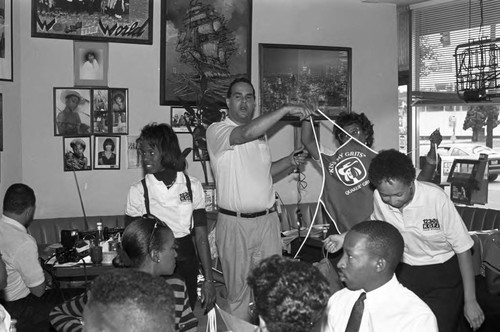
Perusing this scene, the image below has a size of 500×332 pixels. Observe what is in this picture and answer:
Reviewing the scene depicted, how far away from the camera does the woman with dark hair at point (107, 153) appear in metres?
6.43

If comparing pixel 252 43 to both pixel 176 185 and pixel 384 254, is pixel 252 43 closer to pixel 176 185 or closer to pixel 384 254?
pixel 176 185

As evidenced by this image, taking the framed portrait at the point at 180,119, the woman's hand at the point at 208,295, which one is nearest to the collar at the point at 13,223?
the woman's hand at the point at 208,295

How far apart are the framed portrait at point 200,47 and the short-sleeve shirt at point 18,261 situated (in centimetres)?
274

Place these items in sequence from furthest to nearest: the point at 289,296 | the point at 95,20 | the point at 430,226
Answer: the point at 95,20 → the point at 430,226 → the point at 289,296

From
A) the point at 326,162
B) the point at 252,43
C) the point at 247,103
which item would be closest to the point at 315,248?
the point at 326,162

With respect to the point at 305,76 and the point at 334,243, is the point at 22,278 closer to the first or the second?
the point at 334,243

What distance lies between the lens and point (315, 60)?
727 centimetres

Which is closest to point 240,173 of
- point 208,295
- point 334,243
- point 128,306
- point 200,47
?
point 208,295

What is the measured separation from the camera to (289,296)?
6.33 feet

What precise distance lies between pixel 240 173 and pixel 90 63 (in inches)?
101

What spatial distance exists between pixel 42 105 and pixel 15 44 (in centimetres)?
59

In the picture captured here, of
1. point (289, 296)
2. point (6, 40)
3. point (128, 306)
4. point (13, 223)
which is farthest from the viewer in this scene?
point (6, 40)

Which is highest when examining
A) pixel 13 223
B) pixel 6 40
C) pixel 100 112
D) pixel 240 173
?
pixel 6 40

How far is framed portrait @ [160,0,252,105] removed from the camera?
6.63 metres
